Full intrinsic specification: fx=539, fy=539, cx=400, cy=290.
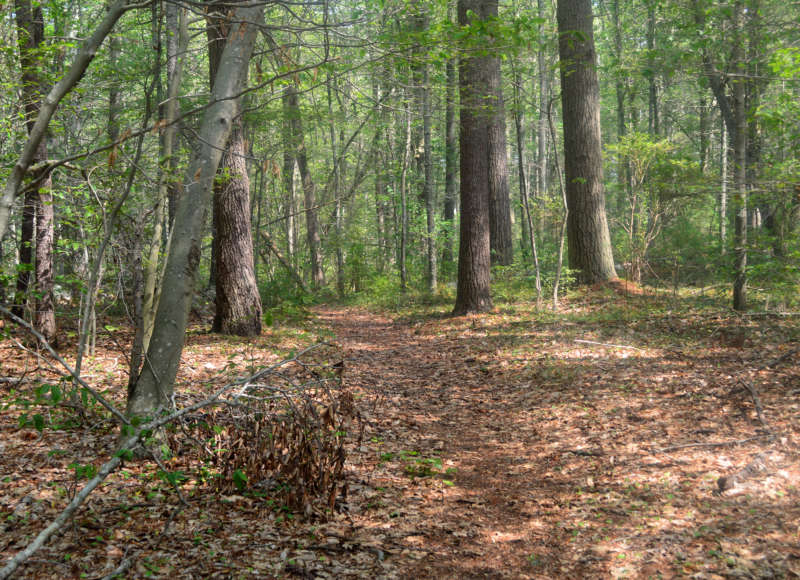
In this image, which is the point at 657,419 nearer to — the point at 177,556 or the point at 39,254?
the point at 177,556

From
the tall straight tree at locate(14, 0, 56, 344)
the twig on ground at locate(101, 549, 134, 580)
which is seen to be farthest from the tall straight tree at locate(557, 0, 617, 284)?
the twig on ground at locate(101, 549, 134, 580)

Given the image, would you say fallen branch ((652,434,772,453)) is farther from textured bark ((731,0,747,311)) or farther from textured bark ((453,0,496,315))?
textured bark ((453,0,496,315))

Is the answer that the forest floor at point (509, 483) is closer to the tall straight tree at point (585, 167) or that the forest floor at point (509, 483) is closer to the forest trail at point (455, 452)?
the forest trail at point (455, 452)

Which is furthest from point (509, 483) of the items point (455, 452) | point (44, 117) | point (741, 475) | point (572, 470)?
point (44, 117)

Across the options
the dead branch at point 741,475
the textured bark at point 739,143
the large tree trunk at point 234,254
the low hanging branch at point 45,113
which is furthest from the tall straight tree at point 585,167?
the low hanging branch at point 45,113

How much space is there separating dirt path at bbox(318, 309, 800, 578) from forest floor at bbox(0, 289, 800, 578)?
2 centimetres

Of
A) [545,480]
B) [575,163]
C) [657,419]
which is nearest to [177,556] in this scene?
[545,480]

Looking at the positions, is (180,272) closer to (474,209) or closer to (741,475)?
(741,475)

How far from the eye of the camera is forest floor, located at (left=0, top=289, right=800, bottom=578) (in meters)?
3.29

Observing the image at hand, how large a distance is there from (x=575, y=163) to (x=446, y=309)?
4481mm

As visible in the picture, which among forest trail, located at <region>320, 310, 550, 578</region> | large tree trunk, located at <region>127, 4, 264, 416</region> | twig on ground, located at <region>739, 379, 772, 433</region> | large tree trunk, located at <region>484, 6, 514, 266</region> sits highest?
large tree trunk, located at <region>484, 6, 514, 266</region>

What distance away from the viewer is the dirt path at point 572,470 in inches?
133

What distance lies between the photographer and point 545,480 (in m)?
4.57

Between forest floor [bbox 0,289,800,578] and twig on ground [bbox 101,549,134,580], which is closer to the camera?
twig on ground [bbox 101,549,134,580]
